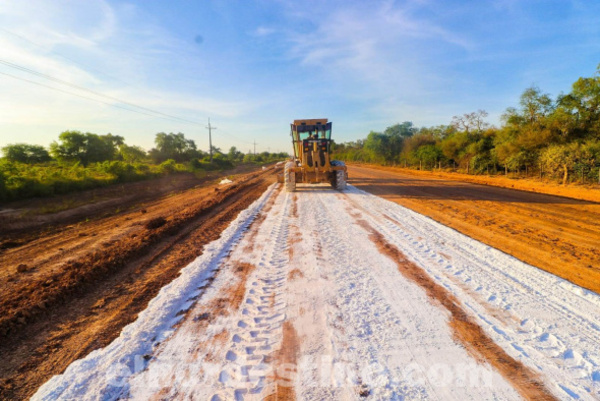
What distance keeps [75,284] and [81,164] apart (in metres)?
24.2

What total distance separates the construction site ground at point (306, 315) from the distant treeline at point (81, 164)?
319 inches

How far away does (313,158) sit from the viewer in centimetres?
1270

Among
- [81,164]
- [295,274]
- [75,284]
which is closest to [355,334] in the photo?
[295,274]

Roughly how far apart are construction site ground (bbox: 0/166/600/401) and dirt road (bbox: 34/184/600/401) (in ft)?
0.05

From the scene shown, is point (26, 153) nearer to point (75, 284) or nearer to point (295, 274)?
point (75, 284)

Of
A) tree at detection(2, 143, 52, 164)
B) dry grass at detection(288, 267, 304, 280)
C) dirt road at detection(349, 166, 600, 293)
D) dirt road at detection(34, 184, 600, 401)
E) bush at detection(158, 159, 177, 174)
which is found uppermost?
tree at detection(2, 143, 52, 164)

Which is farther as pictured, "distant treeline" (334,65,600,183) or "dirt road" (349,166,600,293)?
"distant treeline" (334,65,600,183)

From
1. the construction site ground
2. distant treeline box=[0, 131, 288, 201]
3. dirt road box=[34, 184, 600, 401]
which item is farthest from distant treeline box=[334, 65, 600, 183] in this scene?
distant treeline box=[0, 131, 288, 201]

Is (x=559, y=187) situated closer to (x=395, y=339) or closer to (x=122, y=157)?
(x=395, y=339)

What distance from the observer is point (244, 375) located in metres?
2.16

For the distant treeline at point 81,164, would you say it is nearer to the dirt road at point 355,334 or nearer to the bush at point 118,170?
the bush at point 118,170

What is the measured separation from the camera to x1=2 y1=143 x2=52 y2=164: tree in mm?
19156

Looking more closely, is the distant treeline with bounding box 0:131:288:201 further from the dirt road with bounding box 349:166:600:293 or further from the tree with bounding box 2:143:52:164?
the dirt road with bounding box 349:166:600:293

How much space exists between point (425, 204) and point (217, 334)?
8.61 meters
